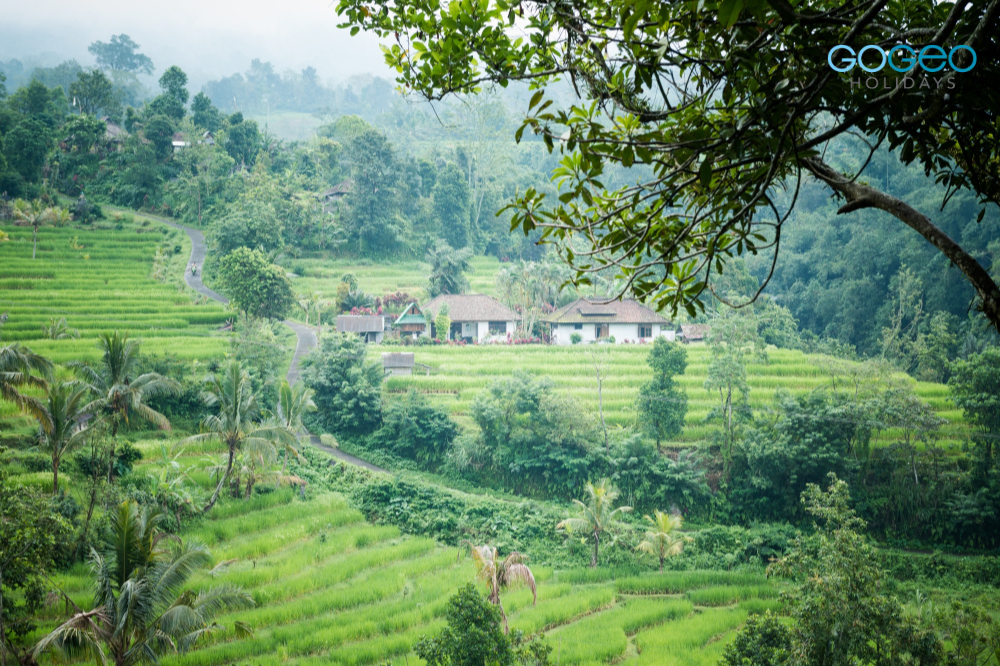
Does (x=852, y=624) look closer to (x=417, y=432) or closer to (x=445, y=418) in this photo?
(x=445, y=418)

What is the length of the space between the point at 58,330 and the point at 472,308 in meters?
8.17

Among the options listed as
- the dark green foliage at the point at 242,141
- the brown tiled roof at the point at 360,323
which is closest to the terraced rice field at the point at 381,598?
the brown tiled roof at the point at 360,323

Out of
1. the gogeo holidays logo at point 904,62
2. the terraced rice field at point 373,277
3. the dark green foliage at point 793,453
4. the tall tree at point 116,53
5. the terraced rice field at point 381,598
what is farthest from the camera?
the tall tree at point 116,53

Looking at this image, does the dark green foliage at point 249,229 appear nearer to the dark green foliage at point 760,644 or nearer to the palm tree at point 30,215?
the palm tree at point 30,215

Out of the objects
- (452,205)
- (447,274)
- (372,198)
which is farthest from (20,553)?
(452,205)

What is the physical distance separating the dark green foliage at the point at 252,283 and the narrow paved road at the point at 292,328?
30.0 inches

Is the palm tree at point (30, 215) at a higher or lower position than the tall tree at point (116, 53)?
lower

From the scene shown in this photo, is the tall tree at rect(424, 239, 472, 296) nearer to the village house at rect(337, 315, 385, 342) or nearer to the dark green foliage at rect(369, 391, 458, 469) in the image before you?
the village house at rect(337, 315, 385, 342)

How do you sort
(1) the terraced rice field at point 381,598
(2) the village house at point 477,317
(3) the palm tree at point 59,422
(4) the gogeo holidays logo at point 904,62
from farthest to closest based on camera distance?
(2) the village house at point 477,317
(3) the palm tree at point 59,422
(1) the terraced rice field at point 381,598
(4) the gogeo holidays logo at point 904,62

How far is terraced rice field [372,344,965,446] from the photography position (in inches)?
A: 473

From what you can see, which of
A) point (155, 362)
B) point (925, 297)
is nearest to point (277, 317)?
point (155, 362)

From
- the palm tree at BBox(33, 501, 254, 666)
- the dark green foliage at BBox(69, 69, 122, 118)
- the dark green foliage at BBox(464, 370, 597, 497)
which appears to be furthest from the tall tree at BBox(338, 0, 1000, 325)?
the dark green foliage at BBox(69, 69, 122, 118)

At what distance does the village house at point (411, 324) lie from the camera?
14.8 meters

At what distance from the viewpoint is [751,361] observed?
13.6 meters
